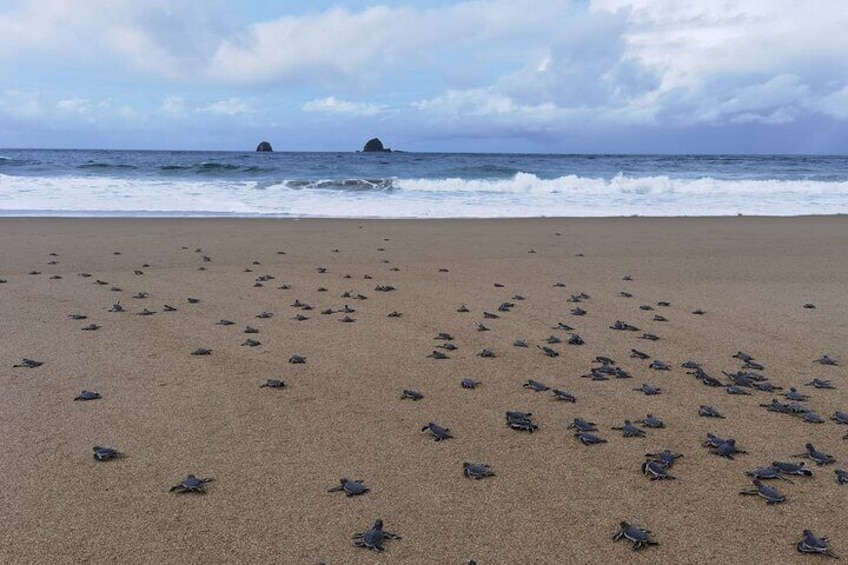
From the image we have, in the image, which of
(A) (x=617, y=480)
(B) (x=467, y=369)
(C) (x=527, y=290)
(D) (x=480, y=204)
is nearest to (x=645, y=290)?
(C) (x=527, y=290)

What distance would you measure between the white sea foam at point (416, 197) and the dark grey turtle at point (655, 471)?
50.5 ft

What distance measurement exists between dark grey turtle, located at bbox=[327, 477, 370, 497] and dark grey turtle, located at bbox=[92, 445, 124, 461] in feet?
4.43

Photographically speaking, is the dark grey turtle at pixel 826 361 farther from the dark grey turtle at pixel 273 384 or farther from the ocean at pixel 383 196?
the ocean at pixel 383 196

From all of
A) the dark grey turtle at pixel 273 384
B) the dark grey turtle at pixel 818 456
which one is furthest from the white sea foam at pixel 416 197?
the dark grey turtle at pixel 818 456

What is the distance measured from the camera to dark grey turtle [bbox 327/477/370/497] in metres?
3.77

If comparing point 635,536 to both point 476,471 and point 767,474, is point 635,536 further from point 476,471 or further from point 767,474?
point 767,474

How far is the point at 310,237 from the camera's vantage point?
1390 centimetres

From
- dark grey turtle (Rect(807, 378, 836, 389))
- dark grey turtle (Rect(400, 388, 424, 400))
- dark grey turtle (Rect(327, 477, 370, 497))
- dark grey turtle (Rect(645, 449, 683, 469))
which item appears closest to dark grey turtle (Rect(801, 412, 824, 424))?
dark grey turtle (Rect(807, 378, 836, 389))

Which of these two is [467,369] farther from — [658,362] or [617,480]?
[617,480]

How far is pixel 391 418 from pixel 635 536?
77.7 inches

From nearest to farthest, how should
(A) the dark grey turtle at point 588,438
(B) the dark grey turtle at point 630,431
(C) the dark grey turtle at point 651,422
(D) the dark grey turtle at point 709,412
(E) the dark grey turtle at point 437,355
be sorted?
1. (A) the dark grey turtle at point 588,438
2. (B) the dark grey turtle at point 630,431
3. (C) the dark grey turtle at point 651,422
4. (D) the dark grey turtle at point 709,412
5. (E) the dark grey turtle at point 437,355

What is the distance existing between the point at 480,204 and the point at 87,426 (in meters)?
18.8

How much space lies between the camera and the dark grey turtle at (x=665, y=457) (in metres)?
4.17

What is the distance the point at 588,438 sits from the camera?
448 centimetres
